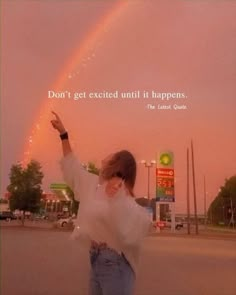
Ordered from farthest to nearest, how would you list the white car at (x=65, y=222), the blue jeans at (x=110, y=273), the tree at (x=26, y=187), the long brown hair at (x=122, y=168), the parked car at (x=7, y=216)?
the parked car at (x=7, y=216) → the tree at (x=26, y=187) → the white car at (x=65, y=222) → the long brown hair at (x=122, y=168) → the blue jeans at (x=110, y=273)

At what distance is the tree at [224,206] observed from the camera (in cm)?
223

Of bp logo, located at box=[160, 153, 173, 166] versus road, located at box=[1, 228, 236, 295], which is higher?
bp logo, located at box=[160, 153, 173, 166]

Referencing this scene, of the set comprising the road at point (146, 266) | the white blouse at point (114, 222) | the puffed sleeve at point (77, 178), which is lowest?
the road at point (146, 266)

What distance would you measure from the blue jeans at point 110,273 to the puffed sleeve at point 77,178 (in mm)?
192

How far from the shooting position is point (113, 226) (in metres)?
1.09

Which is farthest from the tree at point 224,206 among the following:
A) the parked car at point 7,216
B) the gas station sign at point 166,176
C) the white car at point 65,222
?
the parked car at point 7,216

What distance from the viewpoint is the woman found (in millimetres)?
1065

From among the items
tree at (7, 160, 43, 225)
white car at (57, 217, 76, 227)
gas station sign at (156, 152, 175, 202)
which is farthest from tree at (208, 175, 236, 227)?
tree at (7, 160, 43, 225)

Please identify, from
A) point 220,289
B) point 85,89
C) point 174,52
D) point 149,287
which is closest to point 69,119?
point 85,89

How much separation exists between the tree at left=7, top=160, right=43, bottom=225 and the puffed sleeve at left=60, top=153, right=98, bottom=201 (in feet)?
3.18

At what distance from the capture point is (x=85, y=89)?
2168 millimetres

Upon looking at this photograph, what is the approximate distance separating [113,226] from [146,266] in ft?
4.23

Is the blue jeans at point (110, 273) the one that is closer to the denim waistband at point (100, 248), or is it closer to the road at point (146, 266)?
the denim waistband at point (100, 248)

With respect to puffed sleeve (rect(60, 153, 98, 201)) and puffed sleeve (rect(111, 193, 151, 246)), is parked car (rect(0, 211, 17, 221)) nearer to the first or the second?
puffed sleeve (rect(60, 153, 98, 201))
